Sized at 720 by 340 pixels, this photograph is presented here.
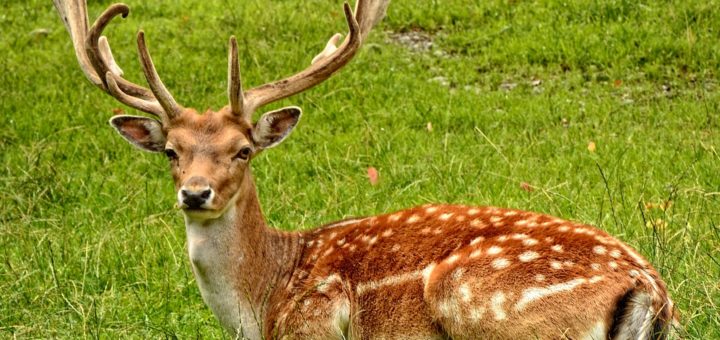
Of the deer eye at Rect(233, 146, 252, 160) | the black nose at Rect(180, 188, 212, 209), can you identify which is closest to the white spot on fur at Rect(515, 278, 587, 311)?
the black nose at Rect(180, 188, 212, 209)

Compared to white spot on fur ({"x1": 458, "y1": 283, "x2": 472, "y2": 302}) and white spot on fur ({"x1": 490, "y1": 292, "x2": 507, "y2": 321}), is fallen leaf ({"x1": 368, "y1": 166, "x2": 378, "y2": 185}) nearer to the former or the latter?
white spot on fur ({"x1": 458, "y1": 283, "x2": 472, "y2": 302})

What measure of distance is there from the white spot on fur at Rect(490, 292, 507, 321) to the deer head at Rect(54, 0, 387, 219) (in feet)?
4.31

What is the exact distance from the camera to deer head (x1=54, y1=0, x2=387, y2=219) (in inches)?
227

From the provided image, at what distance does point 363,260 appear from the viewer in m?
5.87

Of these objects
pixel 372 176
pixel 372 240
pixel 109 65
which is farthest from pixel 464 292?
pixel 372 176

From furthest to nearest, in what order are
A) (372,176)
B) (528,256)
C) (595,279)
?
(372,176), (528,256), (595,279)

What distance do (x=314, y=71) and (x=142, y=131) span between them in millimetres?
924

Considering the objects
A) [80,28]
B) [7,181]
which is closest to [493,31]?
[7,181]

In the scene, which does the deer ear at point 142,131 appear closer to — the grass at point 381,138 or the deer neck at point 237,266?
the deer neck at point 237,266

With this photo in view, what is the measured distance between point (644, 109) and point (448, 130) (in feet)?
5.56

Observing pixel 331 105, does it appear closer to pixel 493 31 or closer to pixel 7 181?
pixel 493 31

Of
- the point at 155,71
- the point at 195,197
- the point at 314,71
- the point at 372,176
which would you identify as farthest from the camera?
the point at 372,176

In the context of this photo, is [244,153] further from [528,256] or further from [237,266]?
[528,256]

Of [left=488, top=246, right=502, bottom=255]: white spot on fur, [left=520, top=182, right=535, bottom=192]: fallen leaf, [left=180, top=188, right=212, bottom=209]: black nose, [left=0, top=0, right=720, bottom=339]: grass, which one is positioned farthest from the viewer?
[left=520, top=182, right=535, bottom=192]: fallen leaf
